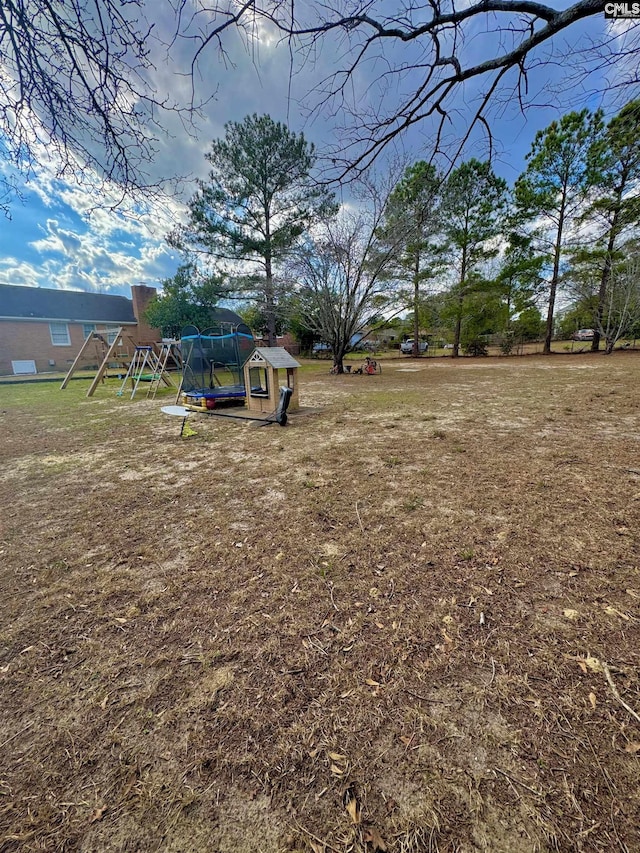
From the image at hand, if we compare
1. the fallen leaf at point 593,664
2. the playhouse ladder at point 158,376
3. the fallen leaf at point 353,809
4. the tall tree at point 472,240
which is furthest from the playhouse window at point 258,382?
the tall tree at point 472,240

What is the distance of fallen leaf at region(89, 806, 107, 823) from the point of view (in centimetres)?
106

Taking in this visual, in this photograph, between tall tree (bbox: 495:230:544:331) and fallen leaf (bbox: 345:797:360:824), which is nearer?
fallen leaf (bbox: 345:797:360:824)

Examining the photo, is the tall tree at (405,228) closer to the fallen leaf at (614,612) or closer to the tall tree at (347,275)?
the tall tree at (347,275)

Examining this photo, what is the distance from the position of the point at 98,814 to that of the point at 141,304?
28.2 meters

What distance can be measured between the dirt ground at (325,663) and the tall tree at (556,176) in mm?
23039

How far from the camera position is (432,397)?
9234 millimetres

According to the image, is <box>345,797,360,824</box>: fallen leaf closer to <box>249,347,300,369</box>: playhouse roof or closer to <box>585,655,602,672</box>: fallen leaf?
<box>585,655,602,672</box>: fallen leaf

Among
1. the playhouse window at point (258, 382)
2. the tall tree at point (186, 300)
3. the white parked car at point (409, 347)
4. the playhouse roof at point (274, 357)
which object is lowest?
the playhouse window at point (258, 382)

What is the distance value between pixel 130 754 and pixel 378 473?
3.10m

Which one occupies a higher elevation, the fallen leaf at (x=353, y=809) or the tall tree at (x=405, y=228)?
the tall tree at (x=405, y=228)

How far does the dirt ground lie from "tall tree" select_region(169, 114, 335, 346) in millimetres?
13989

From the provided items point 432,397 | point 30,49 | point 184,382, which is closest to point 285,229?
point 184,382

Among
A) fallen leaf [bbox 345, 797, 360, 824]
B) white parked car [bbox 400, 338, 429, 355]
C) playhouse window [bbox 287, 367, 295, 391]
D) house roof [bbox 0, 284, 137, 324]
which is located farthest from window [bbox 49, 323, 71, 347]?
fallen leaf [bbox 345, 797, 360, 824]

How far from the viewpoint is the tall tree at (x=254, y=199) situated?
15.0 metres
